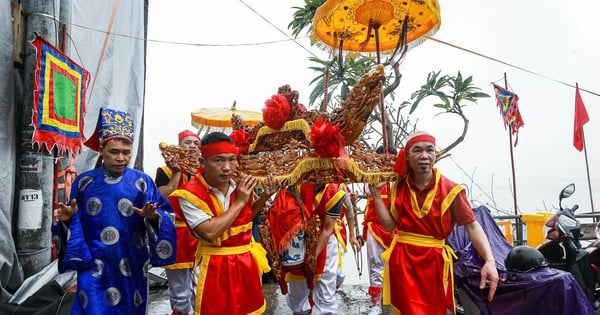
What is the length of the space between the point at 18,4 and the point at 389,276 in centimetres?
448

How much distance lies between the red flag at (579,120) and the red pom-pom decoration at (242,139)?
9.04 m

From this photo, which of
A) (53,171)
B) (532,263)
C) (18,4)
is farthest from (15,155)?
(532,263)

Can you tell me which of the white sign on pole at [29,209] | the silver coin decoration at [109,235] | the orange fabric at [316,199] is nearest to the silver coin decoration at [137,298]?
the silver coin decoration at [109,235]

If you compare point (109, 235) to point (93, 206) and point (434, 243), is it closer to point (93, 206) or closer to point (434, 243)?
point (93, 206)

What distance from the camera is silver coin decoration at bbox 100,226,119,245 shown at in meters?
2.71

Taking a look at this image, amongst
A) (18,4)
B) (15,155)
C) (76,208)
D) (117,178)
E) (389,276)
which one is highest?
(18,4)

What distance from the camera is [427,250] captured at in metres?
2.81

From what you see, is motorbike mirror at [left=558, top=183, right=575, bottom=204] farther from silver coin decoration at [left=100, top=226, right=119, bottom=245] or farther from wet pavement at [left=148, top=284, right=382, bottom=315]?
silver coin decoration at [left=100, top=226, right=119, bottom=245]

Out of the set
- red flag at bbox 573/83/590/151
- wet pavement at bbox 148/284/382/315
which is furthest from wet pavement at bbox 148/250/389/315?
red flag at bbox 573/83/590/151

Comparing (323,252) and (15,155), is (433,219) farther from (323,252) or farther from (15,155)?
(15,155)

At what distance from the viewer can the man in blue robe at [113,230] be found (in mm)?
2598

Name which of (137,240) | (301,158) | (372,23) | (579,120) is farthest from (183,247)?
(579,120)

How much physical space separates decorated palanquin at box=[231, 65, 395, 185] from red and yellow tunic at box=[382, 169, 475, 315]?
1.08ft

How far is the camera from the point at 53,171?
429 cm
